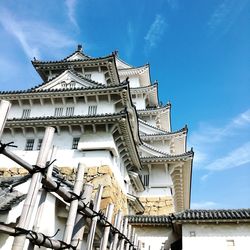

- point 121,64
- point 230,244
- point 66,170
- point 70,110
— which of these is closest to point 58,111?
point 70,110

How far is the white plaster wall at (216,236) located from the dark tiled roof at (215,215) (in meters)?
0.46

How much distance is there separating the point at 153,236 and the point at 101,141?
20.2 feet

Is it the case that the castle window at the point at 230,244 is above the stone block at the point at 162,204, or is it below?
below

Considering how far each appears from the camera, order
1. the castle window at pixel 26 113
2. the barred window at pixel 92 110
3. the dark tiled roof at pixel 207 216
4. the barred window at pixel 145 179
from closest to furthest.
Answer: the dark tiled roof at pixel 207 216 → the barred window at pixel 92 110 → the castle window at pixel 26 113 → the barred window at pixel 145 179

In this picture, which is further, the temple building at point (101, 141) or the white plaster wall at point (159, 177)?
the white plaster wall at point (159, 177)

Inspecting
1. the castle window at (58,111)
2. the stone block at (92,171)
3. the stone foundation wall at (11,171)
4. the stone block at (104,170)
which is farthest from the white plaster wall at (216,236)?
the castle window at (58,111)

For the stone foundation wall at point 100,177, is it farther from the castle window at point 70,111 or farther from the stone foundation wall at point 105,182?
the castle window at point 70,111

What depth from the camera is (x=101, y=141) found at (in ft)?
52.4

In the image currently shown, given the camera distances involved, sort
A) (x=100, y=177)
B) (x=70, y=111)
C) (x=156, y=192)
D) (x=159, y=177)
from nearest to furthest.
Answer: (x=100, y=177), (x=70, y=111), (x=156, y=192), (x=159, y=177)

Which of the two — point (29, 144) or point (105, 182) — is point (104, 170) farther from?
point (29, 144)

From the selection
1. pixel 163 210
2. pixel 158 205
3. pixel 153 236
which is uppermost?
pixel 158 205

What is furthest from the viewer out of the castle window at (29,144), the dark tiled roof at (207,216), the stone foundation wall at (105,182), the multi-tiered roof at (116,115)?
the castle window at (29,144)

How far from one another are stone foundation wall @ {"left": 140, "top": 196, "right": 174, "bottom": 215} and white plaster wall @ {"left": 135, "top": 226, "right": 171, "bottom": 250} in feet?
17.8

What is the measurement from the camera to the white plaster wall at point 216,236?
547 inches
